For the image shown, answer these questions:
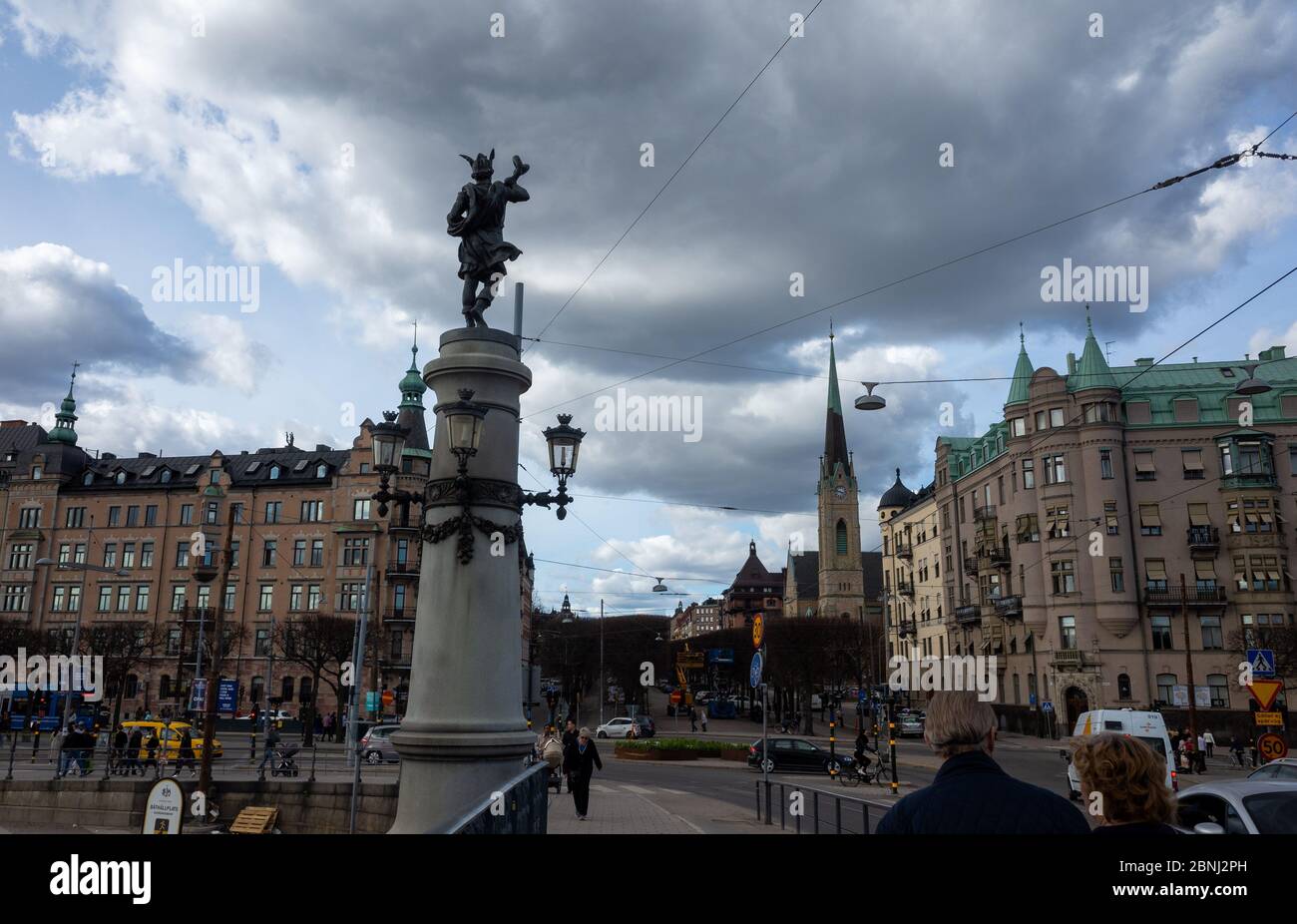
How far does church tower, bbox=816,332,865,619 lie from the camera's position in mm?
129250

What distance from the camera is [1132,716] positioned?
2741 cm

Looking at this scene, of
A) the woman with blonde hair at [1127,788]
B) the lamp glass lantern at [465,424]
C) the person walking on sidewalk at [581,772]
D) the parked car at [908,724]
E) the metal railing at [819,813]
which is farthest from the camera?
the parked car at [908,724]

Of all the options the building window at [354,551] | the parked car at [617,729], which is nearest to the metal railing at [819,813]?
the parked car at [617,729]

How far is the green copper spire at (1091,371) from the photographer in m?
58.8

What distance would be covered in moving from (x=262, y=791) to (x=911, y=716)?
48.9 metres

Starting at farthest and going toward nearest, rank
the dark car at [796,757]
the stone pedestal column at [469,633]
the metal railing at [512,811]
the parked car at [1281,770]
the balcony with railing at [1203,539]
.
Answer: the balcony with railing at [1203,539] → the dark car at [796,757] → the parked car at [1281,770] → the stone pedestal column at [469,633] → the metal railing at [512,811]

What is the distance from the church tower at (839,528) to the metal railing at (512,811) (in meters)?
121

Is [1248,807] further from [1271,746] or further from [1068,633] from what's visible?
[1068,633]

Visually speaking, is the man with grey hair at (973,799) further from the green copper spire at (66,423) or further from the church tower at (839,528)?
the church tower at (839,528)

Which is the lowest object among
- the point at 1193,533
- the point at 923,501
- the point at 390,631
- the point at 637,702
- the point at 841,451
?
the point at 637,702

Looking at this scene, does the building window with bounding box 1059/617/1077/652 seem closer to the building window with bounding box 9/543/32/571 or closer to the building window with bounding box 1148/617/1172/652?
the building window with bounding box 1148/617/1172/652

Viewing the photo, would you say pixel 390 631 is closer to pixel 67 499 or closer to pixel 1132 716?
pixel 67 499

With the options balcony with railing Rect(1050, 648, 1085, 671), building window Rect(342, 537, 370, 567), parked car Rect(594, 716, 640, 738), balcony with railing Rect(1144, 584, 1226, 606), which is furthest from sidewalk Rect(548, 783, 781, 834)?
building window Rect(342, 537, 370, 567)

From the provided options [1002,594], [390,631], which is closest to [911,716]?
[1002,594]
